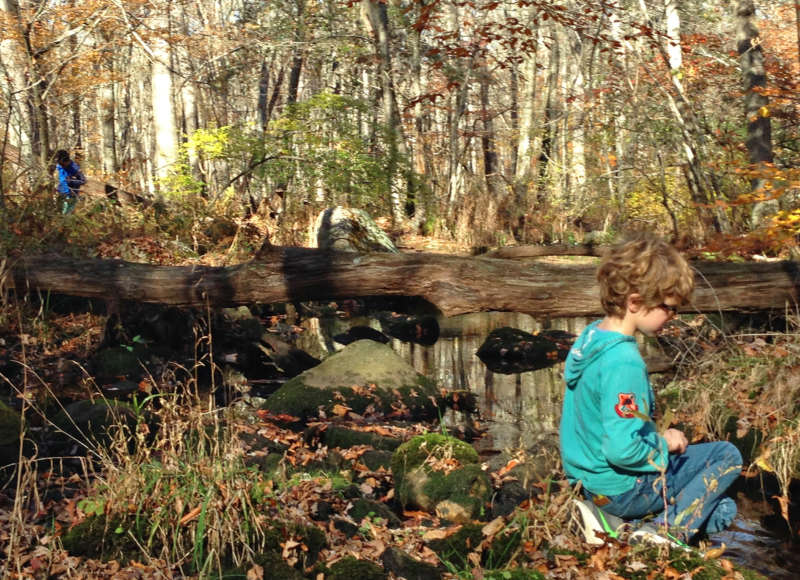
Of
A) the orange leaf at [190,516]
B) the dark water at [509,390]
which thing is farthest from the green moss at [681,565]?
the orange leaf at [190,516]

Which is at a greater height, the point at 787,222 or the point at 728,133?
the point at 728,133

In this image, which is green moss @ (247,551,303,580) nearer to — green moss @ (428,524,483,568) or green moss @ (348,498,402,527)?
green moss @ (428,524,483,568)

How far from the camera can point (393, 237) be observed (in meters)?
16.5

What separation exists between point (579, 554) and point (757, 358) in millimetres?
3743

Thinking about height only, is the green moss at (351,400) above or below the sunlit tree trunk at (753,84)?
below

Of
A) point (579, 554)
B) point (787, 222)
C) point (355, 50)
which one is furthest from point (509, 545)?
point (355, 50)

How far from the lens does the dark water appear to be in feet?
14.9

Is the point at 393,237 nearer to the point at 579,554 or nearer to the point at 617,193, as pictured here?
the point at 617,193

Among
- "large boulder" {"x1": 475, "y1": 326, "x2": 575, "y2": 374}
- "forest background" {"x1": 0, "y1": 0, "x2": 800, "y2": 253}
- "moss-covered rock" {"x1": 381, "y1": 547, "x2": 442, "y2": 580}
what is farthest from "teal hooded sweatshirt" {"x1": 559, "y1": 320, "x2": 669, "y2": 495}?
"forest background" {"x1": 0, "y1": 0, "x2": 800, "y2": 253}

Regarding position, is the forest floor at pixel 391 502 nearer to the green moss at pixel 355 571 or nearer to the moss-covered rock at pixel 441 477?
the green moss at pixel 355 571

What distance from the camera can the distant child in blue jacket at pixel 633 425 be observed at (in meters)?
3.32

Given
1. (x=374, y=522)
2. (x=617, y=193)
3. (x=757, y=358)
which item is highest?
(x=617, y=193)

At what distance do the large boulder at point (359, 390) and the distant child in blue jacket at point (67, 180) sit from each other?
551cm

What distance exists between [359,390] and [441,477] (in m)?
2.67
